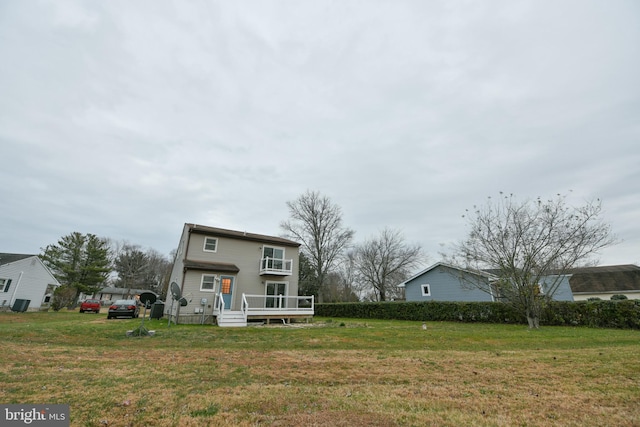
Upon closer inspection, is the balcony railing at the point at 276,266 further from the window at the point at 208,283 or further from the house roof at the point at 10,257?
the house roof at the point at 10,257

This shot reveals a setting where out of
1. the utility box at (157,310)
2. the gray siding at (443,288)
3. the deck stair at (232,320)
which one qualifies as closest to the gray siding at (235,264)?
the utility box at (157,310)

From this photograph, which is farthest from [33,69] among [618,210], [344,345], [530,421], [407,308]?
[618,210]

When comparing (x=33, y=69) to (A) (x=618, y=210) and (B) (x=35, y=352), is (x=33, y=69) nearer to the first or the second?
(B) (x=35, y=352)

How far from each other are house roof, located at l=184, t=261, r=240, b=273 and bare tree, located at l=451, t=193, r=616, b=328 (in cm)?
1567

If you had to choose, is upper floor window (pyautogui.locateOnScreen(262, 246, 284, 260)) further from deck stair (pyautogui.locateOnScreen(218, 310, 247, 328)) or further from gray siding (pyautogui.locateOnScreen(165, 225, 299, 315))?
deck stair (pyautogui.locateOnScreen(218, 310, 247, 328))

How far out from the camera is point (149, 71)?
504 inches

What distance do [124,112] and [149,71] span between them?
387 cm

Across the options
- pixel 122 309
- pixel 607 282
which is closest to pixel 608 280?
pixel 607 282

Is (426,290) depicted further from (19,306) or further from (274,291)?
(19,306)

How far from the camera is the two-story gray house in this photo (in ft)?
56.2

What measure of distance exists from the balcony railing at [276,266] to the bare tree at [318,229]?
1485 cm

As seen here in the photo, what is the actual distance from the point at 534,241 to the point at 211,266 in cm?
1905

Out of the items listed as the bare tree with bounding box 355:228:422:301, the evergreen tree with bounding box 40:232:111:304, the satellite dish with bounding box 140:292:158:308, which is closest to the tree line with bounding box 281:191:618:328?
the satellite dish with bounding box 140:292:158:308

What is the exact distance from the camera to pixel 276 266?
21.4 m
